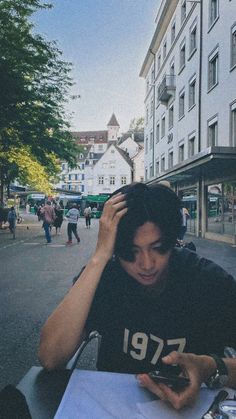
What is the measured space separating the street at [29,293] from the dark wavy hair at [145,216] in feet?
6.84

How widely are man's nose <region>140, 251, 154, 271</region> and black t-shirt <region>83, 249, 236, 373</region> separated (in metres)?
0.09

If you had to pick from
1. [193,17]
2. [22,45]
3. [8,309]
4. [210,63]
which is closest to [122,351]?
[8,309]

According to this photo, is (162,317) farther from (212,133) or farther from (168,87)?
(168,87)

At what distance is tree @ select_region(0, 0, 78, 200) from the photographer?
14.0 m

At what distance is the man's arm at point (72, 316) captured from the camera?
161cm

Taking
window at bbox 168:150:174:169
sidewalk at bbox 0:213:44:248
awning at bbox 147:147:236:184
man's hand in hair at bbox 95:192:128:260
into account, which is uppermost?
window at bbox 168:150:174:169

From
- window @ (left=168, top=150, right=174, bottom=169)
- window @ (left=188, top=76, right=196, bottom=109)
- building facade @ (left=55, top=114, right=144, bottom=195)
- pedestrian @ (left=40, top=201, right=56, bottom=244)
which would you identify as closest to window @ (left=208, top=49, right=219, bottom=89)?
window @ (left=188, top=76, right=196, bottom=109)

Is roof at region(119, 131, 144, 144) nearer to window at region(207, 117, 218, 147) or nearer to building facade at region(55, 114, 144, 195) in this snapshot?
building facade at region(55, 114, 144, 195)

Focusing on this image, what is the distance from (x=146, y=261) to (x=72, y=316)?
1.37 feet

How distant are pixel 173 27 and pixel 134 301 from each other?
2993 centimetres

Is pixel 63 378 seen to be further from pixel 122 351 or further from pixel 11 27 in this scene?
pixel 11 27

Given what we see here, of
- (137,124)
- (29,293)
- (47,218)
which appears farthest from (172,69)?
(137,124)

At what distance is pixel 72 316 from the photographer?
1.65m

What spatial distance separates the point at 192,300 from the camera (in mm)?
1782
